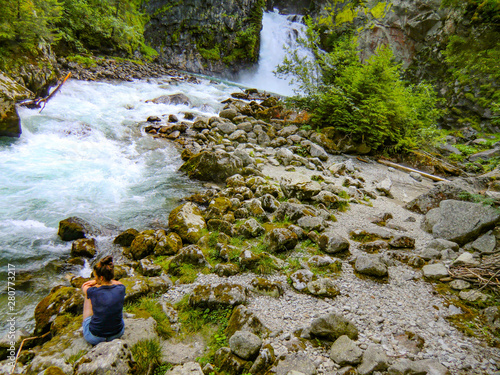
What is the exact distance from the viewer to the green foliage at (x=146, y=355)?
251 centimetres

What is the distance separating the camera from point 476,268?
3.80 m

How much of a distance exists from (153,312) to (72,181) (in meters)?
5.94

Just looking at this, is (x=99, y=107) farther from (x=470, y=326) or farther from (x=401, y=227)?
(x=470, y=326)

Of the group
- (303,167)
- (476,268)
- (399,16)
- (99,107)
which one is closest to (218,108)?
(99,107)

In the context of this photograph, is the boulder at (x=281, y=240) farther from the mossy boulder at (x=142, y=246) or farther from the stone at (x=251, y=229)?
the mossy boulder at (x=142, y=246)

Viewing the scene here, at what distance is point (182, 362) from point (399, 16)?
1313 inches

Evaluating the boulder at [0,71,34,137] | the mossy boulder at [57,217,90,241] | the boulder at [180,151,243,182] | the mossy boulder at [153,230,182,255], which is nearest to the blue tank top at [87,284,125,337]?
the mossy boulder at [153,230,182,255]

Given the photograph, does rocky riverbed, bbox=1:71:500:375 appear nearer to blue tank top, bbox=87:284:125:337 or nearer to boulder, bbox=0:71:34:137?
blue tank top, bbox=87:284:125:337

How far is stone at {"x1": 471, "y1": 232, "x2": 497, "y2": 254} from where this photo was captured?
4.35 meters

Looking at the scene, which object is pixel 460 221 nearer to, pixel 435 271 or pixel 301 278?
pixel 435 271

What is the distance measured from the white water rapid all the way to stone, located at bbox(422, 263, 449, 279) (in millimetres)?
5731

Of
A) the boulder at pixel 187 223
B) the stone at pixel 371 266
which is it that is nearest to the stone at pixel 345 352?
the stone at pixel 371 266

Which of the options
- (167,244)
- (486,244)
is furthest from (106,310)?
(486,244)

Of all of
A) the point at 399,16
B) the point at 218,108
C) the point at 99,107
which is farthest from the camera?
the point at 399,16
